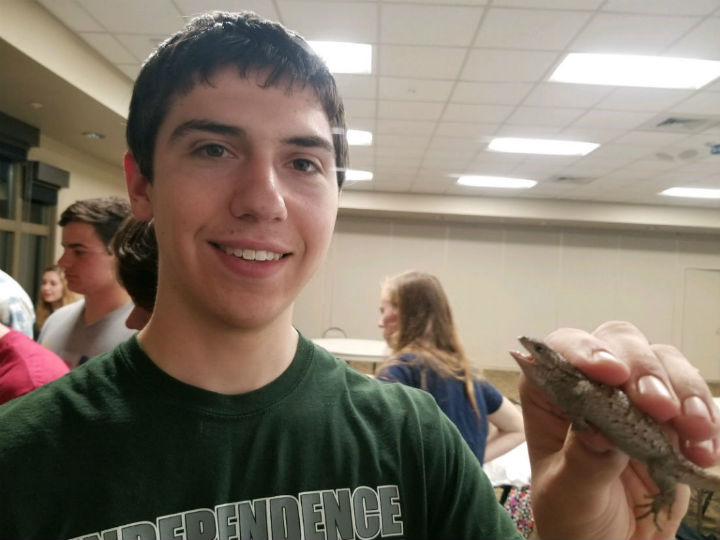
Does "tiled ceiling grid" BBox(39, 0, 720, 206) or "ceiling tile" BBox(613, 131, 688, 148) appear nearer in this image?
"tiled ceiling grid" BBox(39, 0, 720, 206)

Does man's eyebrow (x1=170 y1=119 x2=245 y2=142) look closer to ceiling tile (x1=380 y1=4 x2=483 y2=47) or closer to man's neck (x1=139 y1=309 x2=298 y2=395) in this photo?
man's neck (x1=139 y1=309 x2=298 y2=395)

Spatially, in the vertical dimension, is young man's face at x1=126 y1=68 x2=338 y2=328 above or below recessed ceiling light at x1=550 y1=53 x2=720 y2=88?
below

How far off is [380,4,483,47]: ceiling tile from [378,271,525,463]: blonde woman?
1.97 m

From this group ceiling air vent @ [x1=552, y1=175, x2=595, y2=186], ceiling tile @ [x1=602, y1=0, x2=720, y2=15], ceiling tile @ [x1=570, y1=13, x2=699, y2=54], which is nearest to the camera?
ceiling tile @ [x1=602, y1=0, x2=720, y2=15]

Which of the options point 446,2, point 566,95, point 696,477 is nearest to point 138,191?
point 696,477

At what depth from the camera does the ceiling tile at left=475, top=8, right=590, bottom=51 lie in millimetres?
3375

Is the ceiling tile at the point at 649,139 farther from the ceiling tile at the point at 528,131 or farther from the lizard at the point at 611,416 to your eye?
the lizard at the point at 611,416

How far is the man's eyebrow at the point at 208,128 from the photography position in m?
0.71

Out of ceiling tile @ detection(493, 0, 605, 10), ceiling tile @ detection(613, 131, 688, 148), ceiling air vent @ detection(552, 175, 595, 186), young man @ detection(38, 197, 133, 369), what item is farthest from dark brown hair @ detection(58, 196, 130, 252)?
ceiling air vent @ detection(552, 175, 595, 186)

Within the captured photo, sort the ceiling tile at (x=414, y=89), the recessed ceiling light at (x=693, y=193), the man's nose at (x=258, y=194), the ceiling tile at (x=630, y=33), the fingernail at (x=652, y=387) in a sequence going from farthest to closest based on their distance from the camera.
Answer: the recessed ceiling light at (x=693, y=193), the ceiling tile at (x=414, y=89), the ceiling tile at (x=630, y=33), the man's nose at (x=258, y=194), the fingernail at (x=652, y=387)

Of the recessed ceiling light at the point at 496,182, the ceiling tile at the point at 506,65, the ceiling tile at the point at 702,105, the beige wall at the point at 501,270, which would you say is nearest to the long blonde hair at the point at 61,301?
the ceiling tile at the point at 506,65

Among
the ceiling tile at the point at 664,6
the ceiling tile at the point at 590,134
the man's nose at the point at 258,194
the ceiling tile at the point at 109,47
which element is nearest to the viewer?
the man's nose at the point at 258,194

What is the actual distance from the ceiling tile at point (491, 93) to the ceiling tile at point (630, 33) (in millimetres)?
890

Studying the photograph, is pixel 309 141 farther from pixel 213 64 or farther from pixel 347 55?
pixel 347 55
